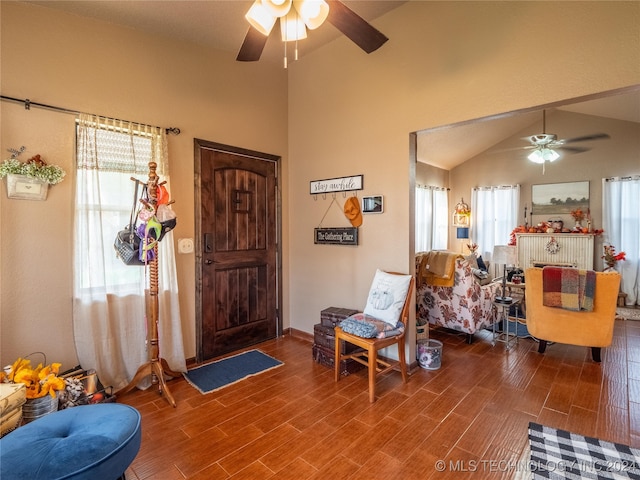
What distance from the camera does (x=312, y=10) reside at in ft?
5.74

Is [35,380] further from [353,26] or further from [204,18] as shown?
[204,18]

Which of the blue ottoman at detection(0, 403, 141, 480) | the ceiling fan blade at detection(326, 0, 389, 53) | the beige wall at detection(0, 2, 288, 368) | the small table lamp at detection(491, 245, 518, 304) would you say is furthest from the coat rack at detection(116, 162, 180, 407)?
the small table lamp at detection(491, 245, 518, 304)

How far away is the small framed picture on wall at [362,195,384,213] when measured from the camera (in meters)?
3.24

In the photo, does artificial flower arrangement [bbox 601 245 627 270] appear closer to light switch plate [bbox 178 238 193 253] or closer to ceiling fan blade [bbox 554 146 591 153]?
ceiling fan blade [bbox 554 146 591 153]

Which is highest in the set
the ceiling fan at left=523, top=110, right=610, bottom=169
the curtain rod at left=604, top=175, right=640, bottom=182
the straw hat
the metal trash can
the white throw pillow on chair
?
the ceiling fan at left=523, top=110, right=610, bottom=169

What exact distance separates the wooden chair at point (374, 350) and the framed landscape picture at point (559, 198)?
18.0 feet

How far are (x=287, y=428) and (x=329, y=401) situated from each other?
1.52ft

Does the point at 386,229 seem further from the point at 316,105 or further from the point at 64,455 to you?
the point at 64,455

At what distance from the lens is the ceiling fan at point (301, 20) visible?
1742 millimetres

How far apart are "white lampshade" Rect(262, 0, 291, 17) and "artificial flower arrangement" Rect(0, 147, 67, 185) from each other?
200cm

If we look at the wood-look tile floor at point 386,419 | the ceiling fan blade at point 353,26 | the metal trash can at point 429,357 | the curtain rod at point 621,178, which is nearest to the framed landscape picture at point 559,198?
the curtain rod at point 621,178

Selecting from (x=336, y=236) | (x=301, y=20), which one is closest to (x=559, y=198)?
(x=336, y=236)

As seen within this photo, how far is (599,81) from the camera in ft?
6.91

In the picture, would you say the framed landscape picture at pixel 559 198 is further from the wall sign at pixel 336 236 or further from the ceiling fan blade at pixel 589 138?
the wall sign at pixel 336 236
